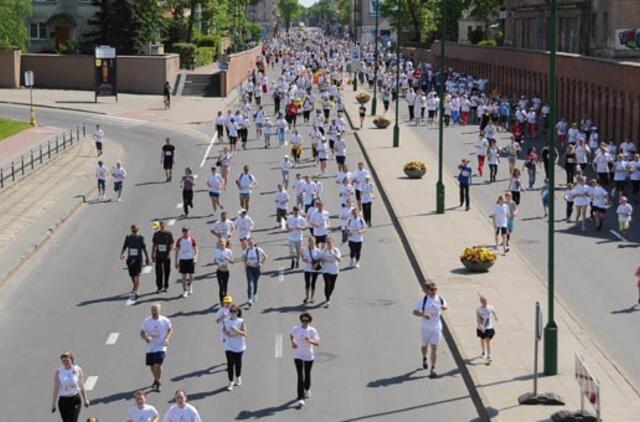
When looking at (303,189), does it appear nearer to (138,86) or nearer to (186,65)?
(138,86)

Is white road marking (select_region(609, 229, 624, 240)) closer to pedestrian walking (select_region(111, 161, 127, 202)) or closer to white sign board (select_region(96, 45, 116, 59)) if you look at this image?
pedestrian walking (select_region(111, 161, 127, 202))

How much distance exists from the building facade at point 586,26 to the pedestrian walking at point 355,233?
124 feet

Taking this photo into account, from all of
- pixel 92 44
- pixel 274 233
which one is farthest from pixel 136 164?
pixel 92 44

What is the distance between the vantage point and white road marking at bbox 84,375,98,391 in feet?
67.7

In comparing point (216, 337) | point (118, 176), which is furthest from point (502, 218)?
point (118, 176)

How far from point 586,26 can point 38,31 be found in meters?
44.5

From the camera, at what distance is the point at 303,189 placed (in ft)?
116

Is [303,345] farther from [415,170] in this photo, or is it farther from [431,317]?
[415,170]

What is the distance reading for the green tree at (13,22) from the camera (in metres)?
83.4

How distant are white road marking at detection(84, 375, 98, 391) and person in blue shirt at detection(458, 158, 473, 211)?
63.6ft

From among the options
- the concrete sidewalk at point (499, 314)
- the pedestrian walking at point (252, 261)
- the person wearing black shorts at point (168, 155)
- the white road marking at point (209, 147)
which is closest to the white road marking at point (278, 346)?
the pedestrian walking at point (252, 261)

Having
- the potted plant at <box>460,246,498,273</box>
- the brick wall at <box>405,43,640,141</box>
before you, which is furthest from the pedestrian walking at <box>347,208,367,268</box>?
the brick wall at <box>405,43,640,141</box>

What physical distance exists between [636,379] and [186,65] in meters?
81.2

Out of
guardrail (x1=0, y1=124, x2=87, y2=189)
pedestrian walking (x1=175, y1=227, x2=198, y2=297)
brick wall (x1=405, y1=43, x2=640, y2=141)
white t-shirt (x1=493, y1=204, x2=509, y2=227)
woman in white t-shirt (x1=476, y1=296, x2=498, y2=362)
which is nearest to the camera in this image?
woman in white t-shirt (x1=476, y1=296, x2=498, y2=362)
